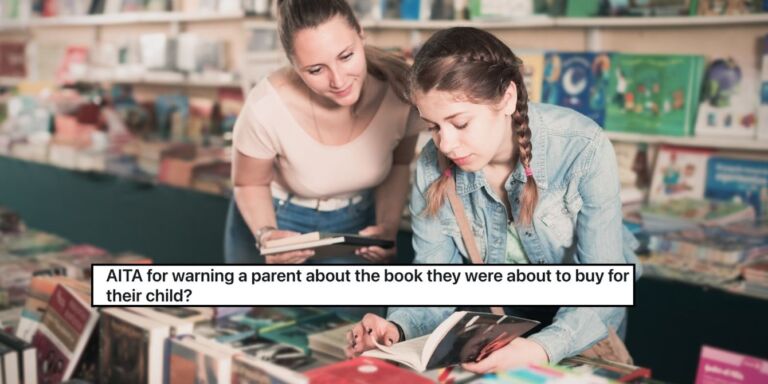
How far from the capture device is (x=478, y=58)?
1.64 metres

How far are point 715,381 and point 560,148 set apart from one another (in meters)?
0.55

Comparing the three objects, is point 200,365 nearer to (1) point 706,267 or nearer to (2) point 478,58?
(2) point 478,58

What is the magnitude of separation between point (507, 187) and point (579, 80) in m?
1.75

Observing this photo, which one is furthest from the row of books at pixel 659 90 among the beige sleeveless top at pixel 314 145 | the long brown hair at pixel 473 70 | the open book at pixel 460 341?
the open book at pixel 460 341

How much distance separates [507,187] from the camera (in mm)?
1858

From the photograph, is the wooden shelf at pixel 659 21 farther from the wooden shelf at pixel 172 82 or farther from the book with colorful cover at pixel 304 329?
the wooden shelf at pixel 172 82

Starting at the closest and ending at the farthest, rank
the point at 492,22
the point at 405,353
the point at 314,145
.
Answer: the point at 405,353
the point at 314,145
the point at 492,22

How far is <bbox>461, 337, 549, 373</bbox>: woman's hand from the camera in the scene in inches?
59.9

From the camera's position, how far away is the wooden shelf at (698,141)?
311 cm

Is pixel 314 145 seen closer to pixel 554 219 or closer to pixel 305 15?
pixel 305 15

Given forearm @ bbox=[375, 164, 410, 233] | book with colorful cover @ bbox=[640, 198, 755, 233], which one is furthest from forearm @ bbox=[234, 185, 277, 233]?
book with colorful cover @ bbox=[640, 198, 755, 233]

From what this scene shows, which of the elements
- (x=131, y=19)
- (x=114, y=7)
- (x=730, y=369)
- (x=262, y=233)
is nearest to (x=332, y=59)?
(x=262, y=233)

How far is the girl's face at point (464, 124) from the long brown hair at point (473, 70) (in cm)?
2

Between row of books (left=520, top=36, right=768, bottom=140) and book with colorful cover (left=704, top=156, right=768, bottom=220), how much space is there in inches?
4.6
